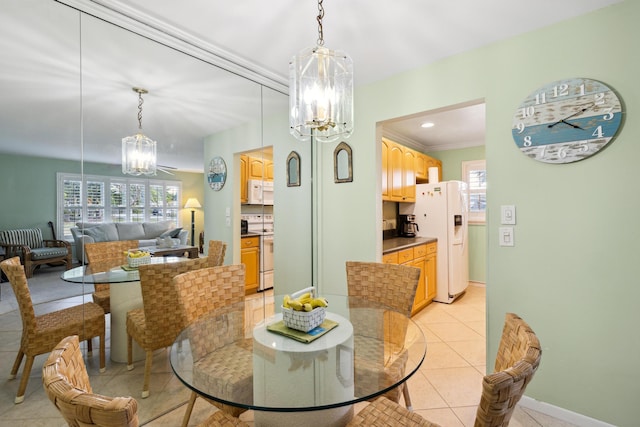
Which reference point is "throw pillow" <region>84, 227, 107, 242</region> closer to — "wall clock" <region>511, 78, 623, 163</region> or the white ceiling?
the white ceiling

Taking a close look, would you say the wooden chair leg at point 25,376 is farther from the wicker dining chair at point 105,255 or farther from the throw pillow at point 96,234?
the throw pillow at point 96,234

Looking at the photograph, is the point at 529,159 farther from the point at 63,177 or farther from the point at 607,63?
the point at 63,177

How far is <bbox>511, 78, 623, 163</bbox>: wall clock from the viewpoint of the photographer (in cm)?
172

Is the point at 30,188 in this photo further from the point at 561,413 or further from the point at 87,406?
the point at 561,413

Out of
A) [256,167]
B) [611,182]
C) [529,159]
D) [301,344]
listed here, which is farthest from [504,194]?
[256,167]

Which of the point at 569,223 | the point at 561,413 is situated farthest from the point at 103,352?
the point at 569,223

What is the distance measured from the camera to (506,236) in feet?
6.81

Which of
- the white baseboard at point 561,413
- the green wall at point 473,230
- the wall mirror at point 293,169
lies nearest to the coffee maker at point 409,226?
the green wall at point 473,230

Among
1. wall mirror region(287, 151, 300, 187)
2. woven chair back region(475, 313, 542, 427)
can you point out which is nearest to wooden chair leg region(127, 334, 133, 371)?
wall mirror region(287, 151, 300, 187)

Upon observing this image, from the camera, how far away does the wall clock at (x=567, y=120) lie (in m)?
1.72

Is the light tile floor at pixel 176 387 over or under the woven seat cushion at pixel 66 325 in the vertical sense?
under

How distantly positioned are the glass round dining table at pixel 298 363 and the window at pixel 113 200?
825 mm

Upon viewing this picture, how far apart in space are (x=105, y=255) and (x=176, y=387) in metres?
1.01

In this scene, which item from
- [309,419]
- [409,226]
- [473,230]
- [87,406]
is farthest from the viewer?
[473,230]
